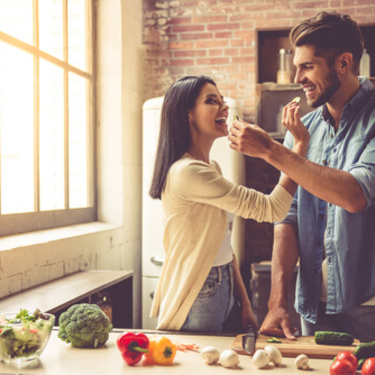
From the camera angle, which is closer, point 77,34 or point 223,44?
point 77,34

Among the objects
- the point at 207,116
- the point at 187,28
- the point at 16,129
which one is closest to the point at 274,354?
the point at 207,116

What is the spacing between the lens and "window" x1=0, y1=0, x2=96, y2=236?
3.00m

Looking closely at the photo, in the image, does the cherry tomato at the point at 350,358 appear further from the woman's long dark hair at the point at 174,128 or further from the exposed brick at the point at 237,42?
the exposed brick at the point at 237,42

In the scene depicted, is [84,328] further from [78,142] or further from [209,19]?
[209,19]

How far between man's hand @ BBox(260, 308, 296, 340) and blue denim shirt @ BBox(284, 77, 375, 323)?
174 mm

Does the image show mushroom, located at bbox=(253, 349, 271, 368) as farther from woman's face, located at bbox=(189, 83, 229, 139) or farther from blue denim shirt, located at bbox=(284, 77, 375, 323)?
woman's face, located at bbox=(189, 83, 229, 139)

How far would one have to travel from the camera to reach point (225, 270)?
196cm

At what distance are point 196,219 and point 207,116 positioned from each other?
45cm

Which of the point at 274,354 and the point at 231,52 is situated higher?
the point at 231,52

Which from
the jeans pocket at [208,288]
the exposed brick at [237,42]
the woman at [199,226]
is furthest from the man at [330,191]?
the exposed brick at [237,42]

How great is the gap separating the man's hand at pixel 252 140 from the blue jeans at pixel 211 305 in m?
0.46

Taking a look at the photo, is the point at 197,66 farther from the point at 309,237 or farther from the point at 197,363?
the point at 197,363

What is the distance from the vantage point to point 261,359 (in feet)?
4.51

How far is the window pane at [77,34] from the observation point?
3.84 metres
